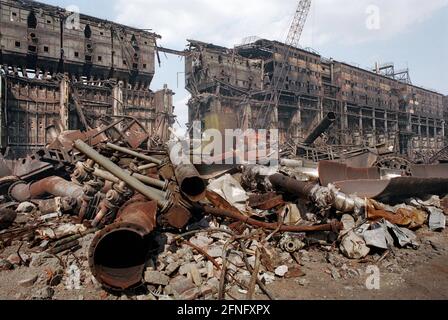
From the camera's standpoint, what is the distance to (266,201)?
23.1 feet

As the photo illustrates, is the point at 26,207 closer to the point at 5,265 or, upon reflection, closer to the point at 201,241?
the point at 5,265

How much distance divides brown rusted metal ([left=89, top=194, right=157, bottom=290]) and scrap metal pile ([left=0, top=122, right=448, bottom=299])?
14mm

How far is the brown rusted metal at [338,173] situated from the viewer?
7629mm

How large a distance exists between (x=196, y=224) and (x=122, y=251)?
202cm

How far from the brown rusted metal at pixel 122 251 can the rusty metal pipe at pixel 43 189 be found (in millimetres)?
4173

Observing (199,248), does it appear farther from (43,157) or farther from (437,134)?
(437,134)

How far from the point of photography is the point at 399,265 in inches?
189

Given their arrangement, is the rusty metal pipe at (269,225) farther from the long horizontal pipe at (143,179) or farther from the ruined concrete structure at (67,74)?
the ruined concrete structure at (67,74)

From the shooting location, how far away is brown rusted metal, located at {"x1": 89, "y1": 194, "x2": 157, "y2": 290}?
349cm

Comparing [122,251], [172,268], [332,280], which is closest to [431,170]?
[332,280]

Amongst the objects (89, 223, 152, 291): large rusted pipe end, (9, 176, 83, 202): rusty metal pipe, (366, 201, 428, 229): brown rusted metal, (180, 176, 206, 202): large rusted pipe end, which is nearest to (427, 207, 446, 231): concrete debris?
(366, 201, 428, 229): brown rusted metal

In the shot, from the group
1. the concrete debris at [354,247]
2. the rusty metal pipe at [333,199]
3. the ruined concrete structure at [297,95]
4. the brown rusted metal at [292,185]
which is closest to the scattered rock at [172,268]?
the concrete debris at [354,247]

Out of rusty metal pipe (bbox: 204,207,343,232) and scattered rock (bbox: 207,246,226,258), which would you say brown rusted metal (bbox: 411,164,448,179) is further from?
scattered rock (bbox: 207,246,226,258)
